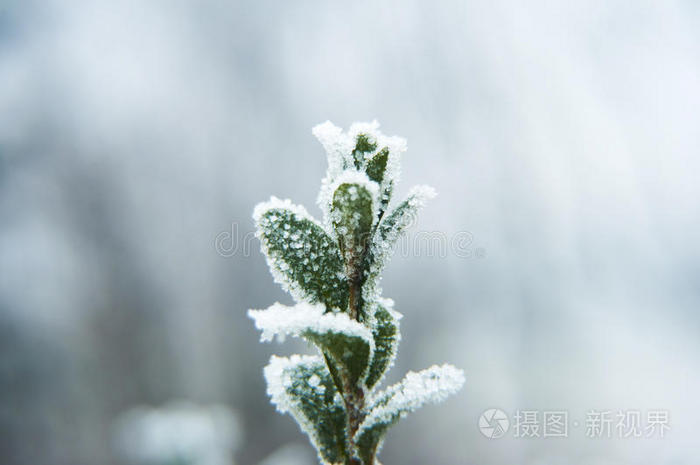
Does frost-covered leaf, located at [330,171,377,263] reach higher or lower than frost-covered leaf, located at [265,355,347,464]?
higher

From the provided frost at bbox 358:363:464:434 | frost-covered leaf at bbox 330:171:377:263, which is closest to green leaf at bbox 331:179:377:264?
frost-covered leaf at bbox 330:171:377:263

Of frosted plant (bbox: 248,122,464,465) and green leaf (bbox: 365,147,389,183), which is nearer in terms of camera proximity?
frosted plant (bbox: 248,122,464,465)

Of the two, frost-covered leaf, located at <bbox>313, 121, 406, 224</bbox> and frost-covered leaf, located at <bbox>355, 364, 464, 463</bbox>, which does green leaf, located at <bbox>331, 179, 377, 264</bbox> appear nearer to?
frost-covered leaf, located at <bbox>313, 121, 406, 224</bbox>

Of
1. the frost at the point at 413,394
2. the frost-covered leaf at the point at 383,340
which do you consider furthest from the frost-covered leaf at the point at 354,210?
the frost at the point at 413,394

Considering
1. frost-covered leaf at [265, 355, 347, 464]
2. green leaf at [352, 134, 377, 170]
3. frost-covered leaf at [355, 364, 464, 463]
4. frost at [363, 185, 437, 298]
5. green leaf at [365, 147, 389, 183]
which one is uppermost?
green leaf at [352, 134, 377, 170]

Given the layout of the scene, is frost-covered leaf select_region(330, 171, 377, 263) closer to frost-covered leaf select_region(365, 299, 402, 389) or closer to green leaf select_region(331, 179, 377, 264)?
green leaf select_region(331, 179, 377, 264)

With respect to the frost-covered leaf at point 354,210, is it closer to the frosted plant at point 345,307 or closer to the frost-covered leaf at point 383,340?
the frosted plant at point 345,307

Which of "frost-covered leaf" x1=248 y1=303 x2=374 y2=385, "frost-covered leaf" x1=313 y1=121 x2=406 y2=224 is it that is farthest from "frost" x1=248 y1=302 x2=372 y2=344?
"frost-covered leaf" x1=313 y1=121 x2=406 y2=224
